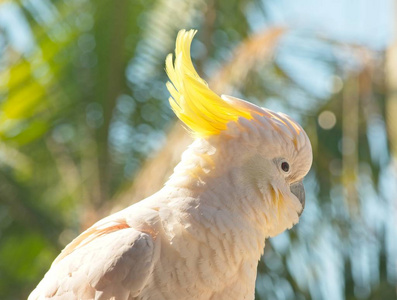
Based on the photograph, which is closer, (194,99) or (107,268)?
(107,268)

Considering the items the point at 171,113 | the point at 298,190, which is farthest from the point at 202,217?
the point at 171,113

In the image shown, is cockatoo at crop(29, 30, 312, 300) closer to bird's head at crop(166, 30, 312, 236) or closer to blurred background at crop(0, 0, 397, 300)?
bird's head at crop(166, 30, 312, 236)

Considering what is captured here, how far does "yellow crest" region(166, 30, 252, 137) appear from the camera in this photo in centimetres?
319

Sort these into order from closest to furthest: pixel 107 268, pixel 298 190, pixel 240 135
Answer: pixel 107 268 < pixel 240 135 < pixel 298 190

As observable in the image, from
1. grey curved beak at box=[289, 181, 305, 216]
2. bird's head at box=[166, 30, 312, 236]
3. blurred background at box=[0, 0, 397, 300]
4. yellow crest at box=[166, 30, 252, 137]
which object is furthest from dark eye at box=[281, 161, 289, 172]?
blurred background at box=[0, 0, 397, 300]

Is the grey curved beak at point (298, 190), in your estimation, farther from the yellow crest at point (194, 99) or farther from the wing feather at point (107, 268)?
the wing feather at point (107, 268)

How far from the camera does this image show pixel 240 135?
10.6 feet

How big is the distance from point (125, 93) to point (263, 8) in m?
1.74

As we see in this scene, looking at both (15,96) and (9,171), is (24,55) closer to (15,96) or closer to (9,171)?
(15,96)

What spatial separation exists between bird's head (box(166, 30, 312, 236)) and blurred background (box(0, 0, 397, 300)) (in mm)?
3750

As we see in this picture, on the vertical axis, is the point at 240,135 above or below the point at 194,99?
below

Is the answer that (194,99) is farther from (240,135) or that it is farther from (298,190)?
(298,190)

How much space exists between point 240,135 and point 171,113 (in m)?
4.49

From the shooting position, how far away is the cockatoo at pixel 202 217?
292 cm
